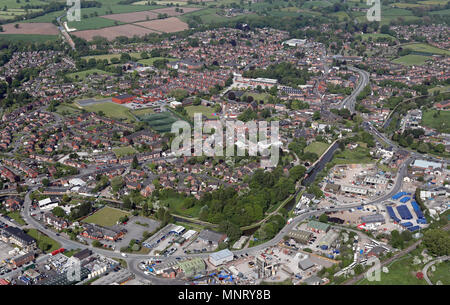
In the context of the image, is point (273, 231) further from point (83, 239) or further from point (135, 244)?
point (83, 239)

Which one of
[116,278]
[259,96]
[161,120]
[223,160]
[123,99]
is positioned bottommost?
[116,278]

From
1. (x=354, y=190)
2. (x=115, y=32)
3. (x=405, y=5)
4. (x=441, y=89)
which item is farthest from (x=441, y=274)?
(x=405, y=5)

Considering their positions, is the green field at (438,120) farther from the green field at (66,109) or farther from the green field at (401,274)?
the green field at (66,109)

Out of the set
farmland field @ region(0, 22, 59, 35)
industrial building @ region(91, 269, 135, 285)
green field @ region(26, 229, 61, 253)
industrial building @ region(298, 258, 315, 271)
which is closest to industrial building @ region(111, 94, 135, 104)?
green field @ region(26, 229, 61, 253)

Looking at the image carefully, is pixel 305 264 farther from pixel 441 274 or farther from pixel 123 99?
pixel 123 99

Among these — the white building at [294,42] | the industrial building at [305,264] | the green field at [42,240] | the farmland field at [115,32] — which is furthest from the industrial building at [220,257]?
the farmland field at [115,32]

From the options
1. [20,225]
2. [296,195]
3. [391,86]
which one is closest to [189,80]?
[391,86]
